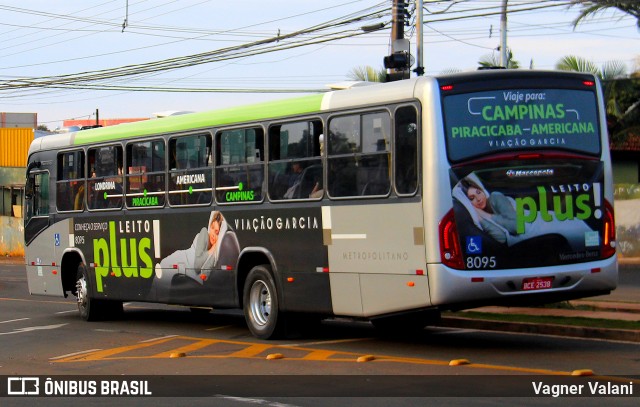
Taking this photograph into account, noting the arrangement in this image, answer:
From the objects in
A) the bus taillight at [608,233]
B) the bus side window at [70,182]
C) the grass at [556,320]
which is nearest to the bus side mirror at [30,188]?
the bus side window at [70,182]

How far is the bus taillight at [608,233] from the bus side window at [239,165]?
4.72 m

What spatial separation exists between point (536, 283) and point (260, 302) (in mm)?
4395

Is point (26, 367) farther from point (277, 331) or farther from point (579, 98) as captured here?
point (579, 98)

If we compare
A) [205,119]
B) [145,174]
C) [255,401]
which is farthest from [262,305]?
[255,401]

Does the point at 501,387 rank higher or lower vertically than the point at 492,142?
lower

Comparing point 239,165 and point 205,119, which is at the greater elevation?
point 205,119

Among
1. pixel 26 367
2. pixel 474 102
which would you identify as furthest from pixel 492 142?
pixel 26 367

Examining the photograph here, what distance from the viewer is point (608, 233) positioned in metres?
12.9

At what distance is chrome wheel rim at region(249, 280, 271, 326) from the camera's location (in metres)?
15.2

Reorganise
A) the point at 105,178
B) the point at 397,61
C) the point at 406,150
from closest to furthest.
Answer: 1. the point at 406,150
2. the point at 105,178
3. the point at 397,61

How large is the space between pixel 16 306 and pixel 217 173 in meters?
8.75

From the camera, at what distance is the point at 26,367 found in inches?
514

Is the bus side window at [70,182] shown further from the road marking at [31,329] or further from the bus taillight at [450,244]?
the bus taillight at [450,244]

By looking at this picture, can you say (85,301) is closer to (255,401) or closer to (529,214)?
(529,214)
